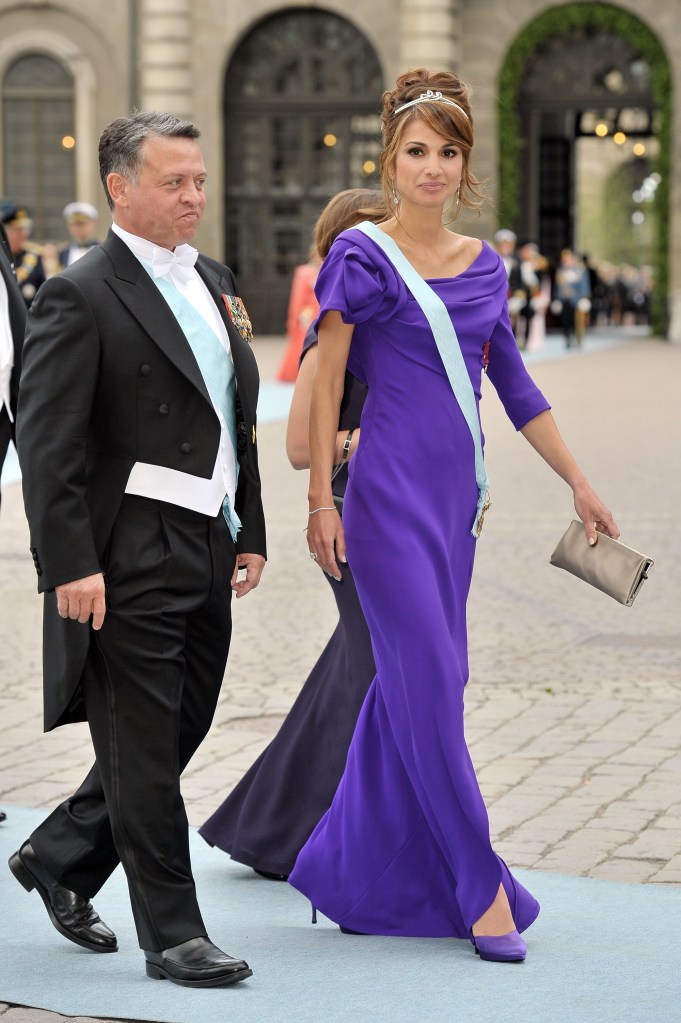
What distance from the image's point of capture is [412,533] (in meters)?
3.94

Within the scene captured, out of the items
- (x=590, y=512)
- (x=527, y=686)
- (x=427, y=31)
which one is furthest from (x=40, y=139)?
(x=590, y=512)

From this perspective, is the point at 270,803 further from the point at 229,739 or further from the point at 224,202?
the point at 224,202

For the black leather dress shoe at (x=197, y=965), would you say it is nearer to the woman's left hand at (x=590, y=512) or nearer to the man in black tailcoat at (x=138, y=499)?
the man in black tailcoat at (x=138, y=499)

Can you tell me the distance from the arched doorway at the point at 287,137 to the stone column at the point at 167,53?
1.02m

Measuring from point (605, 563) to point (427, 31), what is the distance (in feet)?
91.5

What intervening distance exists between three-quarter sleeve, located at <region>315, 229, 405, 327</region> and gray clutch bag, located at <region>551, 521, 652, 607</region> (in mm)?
701

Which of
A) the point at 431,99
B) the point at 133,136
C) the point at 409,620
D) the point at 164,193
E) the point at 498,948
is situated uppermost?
the point at 431,99

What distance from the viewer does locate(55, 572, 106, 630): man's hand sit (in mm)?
3617

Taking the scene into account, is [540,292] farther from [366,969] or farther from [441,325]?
[366,969]

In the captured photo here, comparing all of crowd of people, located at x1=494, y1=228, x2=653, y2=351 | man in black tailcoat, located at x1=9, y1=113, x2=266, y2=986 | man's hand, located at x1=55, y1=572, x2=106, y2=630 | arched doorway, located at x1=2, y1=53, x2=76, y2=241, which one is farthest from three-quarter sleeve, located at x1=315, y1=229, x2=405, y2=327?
arched doorway, located at x1=2, y1=53, x2=76, y2=241

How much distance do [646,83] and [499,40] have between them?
2.67m

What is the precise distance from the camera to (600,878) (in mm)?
4641

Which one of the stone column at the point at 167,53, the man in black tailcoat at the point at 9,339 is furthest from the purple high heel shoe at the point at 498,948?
the stone column at the point at 167,53

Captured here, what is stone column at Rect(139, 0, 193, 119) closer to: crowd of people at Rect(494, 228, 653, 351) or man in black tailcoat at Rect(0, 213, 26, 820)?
crowd of people at Rect(494, 228, 653, 351)
